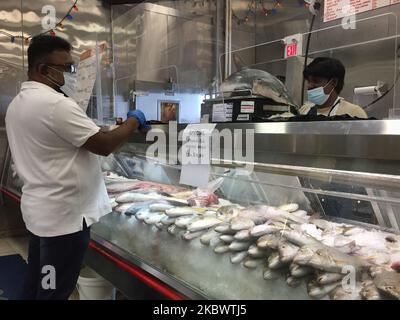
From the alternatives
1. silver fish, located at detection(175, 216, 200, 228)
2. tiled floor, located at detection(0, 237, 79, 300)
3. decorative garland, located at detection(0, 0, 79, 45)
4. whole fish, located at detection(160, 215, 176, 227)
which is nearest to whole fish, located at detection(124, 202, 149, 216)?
whole fish, located at detection(160, 215, 176, 227)

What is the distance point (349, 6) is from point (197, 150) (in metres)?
1.00

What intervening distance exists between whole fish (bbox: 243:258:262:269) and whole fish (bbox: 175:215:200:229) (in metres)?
0.42

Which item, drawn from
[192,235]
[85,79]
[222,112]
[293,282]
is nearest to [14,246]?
[85,79]

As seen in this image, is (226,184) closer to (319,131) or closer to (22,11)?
(319,131)

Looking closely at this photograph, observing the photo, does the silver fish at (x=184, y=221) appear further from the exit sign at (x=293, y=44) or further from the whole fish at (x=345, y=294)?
the exit sign at (x=293, y=44)

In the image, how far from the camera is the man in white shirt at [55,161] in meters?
1.53

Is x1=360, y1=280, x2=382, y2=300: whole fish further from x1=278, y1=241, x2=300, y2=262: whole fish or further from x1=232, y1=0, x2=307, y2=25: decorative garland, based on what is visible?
x1=232, y1=0, x2=307, y2=25: decorative garland

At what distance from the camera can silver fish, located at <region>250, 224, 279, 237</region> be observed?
1.41 meters

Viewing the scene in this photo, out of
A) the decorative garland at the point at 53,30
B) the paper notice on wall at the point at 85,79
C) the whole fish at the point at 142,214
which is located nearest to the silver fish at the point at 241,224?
the whole fish at the point at 142,214

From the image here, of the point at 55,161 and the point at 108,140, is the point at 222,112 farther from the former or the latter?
the point at 55,161

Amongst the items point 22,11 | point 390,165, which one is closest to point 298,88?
point 390,165

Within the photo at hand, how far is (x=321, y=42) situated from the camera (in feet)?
11.7

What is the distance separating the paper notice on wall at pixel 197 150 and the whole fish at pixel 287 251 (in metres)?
0.46
